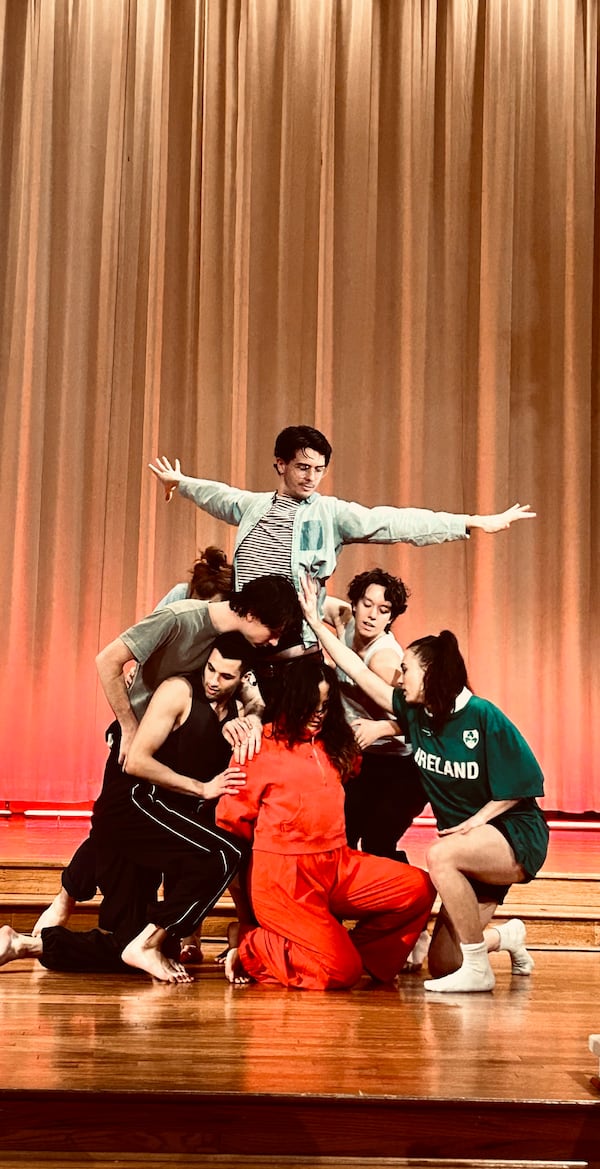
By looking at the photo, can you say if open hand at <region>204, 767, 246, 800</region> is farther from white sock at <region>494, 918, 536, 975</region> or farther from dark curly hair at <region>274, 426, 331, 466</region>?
dark curly hair at <region>274, 426, 331, 466</region>

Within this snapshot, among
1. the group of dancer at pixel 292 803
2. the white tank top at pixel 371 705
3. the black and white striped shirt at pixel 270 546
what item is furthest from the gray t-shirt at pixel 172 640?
the white tank top at pixel 371 705

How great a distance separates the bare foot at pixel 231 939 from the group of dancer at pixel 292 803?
0.06 feet

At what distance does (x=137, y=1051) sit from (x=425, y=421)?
3496mm

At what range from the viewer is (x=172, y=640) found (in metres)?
3.27

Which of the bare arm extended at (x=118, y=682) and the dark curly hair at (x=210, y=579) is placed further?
the dark curly hair at (x=210, y=579)

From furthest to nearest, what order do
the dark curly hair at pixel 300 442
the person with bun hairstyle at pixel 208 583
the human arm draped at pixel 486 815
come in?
the person with bun hairstyle at pixel 208 583 → the dark curly hair at pixel 300 442 → the human arm draped at pixel 486 815

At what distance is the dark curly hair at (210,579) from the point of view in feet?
11.8

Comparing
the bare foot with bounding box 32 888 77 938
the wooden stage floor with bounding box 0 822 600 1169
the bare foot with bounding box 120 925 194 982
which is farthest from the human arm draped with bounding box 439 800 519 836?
the bare foot with bounding box 32 888 77 938

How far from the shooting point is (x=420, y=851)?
4305mm

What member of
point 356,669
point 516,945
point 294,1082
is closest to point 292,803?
point 356,669

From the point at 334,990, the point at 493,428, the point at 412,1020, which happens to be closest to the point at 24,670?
the point at 493,428

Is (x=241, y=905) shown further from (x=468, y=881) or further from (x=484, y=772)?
(x=484, y=772)

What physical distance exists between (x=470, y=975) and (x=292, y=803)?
60cm

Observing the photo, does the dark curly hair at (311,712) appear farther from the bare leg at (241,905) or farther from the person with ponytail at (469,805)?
the bare leg at (241,905)
